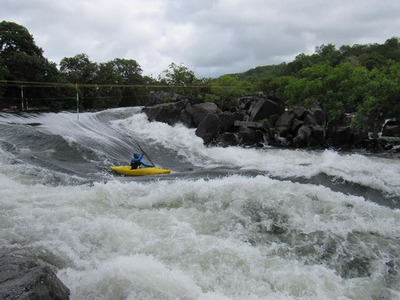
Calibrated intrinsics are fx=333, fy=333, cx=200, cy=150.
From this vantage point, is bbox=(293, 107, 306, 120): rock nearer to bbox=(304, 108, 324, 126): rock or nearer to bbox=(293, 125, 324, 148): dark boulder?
bbox=(304, 108, 324, 126): rock

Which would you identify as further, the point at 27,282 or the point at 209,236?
the point at 209,236

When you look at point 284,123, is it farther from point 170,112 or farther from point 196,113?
point 170,112

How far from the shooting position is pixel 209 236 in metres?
5.77

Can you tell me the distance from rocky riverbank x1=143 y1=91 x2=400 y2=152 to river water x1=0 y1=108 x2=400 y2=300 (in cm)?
937

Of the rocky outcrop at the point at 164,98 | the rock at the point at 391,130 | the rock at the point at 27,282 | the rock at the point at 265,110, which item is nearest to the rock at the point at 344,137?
the rock at the point at 391,130

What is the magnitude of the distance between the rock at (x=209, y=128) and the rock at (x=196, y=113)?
1.57m

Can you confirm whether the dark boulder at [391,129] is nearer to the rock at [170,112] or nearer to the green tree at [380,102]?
the green tree at [380,102]

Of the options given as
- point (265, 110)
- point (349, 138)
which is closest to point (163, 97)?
point (265, 110)

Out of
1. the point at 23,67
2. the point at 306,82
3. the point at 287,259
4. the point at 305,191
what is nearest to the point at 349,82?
the point at 306,82

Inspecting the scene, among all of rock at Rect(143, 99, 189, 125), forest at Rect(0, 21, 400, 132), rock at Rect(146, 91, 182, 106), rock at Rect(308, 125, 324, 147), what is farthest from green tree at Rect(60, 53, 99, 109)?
rock at Rect(308, 125, 324, 147)

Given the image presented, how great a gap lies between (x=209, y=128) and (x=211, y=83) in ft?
41.0

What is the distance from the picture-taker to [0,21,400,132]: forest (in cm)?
1712

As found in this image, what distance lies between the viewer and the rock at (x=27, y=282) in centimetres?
306

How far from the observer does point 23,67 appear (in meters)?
28.8
